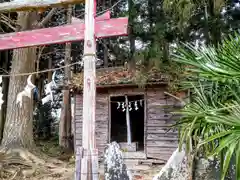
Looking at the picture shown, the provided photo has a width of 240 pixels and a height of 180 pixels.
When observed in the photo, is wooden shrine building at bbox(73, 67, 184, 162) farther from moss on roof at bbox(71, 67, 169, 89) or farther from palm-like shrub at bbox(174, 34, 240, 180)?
palm-like shrub at bbox(174, 34, 240, 180)

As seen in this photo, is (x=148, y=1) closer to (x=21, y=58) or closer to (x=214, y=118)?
(x=21, y=58)

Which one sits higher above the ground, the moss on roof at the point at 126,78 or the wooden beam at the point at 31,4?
the wooden beam at the point at 31,4

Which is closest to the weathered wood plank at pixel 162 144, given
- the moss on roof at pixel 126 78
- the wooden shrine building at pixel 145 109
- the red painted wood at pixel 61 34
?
the wooden shrine building at pixel 145 109

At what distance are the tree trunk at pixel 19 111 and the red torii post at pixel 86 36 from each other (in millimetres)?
3685

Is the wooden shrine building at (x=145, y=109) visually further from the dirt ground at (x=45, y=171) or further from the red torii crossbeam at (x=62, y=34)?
the red torii crossbeam at (x=62, y=34)

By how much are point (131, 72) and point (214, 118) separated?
7072 millimetres

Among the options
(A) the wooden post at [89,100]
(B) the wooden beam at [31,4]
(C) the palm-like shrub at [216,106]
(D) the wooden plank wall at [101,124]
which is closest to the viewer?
(C) the palm-like shrub at [216,106]

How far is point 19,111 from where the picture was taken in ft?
27.5

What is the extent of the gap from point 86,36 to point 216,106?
6.46 feet

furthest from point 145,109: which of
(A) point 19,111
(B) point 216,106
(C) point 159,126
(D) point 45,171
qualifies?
(B) point 216,106

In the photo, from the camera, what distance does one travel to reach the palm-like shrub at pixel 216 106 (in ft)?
6.97

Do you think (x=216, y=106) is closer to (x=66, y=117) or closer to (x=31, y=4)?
(x=31, y=4)

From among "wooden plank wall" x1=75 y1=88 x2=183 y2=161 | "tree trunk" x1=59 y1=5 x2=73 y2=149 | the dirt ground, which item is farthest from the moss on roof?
"tree trunk" x1=59 y1=5 x2=73 y2=149

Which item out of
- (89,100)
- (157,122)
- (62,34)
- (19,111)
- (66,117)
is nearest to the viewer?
(89,100)
